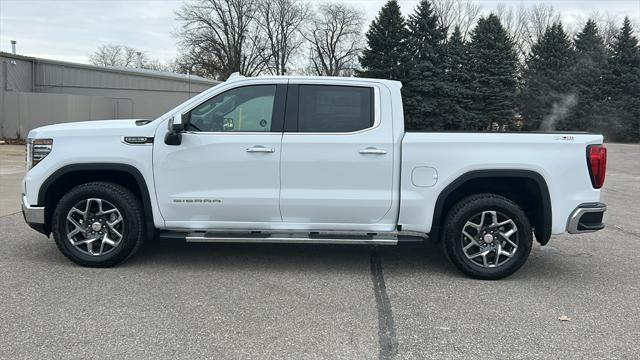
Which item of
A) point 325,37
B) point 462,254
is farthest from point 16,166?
point 325,37

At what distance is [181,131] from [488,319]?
325 centimetres

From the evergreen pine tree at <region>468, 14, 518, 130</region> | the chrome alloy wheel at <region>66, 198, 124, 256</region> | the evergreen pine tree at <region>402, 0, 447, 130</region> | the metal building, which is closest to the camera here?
the chrome alloy wheel at <region>66, 198, 124, 256</region>

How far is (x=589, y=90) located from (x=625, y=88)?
9.44 ft

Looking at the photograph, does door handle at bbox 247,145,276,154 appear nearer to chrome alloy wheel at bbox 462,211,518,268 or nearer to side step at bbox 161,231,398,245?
side step at bbox 161,231,398,245

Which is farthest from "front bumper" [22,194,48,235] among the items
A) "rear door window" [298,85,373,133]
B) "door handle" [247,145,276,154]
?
"rear door window" [298,85,373,133]

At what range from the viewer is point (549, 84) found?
5072 cm

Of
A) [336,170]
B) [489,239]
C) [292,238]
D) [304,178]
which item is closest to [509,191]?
[489,239]

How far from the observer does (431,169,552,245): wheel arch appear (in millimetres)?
5113

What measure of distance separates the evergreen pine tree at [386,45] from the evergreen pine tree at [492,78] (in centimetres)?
738

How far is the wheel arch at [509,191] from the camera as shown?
16.8 ft

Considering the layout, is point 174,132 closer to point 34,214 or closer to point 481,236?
point 34,214

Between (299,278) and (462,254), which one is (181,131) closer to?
(299,278)

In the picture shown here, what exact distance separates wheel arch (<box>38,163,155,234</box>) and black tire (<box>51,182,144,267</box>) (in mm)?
114

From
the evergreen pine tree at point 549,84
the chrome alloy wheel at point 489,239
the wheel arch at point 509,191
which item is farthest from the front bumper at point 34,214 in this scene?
the evergreen pine tree at point 549,84
